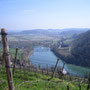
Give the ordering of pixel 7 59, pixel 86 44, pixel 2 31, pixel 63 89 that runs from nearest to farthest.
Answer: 1. pixel 2 31
2. pixel 7 59
3. pixel 63 89
4. pixel 86 44

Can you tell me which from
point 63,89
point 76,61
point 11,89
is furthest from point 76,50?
point 11,89

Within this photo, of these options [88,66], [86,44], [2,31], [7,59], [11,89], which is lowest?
[88,66]

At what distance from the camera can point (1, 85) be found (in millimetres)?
9172

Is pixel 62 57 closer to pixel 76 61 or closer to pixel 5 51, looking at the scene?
pixel 76 61

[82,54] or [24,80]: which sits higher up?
[24,80]

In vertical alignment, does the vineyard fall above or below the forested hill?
above

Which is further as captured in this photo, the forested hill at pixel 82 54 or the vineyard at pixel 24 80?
the forested hill at pixel 82 54

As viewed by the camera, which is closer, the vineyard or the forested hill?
the vineyard

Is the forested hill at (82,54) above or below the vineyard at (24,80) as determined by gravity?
below

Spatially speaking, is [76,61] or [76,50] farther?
[76,50]

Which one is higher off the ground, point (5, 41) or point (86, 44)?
point (5, 41)

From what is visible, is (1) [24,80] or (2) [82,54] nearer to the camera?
(1) [24,80]

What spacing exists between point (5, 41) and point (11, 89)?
1.46 meters

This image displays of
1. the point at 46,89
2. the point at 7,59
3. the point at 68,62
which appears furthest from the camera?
the point at 68,62
